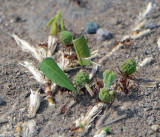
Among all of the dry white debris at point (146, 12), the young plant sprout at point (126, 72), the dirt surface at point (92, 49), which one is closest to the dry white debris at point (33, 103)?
the dirt surface at point (92, 49)

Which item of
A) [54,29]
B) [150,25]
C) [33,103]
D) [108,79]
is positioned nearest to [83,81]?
[108,79]

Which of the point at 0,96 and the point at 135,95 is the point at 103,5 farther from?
the point at 0,96

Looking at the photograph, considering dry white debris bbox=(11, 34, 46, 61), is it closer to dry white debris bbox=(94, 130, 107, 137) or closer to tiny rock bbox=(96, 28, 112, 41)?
tiny rock bbox=(96, 28, 112, 41)

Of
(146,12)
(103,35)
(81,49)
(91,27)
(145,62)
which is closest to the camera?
(81,49)

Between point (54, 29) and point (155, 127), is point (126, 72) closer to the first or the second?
point (155, 127)

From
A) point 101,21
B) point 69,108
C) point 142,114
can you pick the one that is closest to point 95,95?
point 69,108
